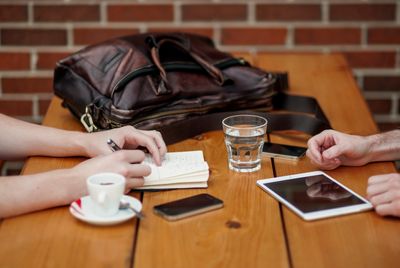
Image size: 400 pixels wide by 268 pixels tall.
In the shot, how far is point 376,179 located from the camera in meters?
1.34

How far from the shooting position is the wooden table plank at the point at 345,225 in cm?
113

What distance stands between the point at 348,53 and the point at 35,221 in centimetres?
190

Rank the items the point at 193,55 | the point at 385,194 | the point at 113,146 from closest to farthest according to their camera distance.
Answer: the point at 385,194
the point at 113,146
the point at 193,55

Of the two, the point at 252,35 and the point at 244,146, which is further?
the point at 252,35

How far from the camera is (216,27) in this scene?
2.82m

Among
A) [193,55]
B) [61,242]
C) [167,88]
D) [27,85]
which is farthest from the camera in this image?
[27,85]

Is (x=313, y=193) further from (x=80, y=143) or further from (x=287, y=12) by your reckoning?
(x=287, y=12)

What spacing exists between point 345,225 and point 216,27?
1.69 meters

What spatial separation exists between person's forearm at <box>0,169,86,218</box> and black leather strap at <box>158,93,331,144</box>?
44 centimetres

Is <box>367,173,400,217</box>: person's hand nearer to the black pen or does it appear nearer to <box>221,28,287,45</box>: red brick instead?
the black pen

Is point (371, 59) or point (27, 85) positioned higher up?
point (371, 59)

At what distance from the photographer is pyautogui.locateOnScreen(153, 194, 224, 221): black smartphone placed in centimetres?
128

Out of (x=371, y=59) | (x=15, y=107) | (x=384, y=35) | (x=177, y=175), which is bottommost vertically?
(x=15, y=107)

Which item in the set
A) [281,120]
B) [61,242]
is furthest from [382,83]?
[61,242]
